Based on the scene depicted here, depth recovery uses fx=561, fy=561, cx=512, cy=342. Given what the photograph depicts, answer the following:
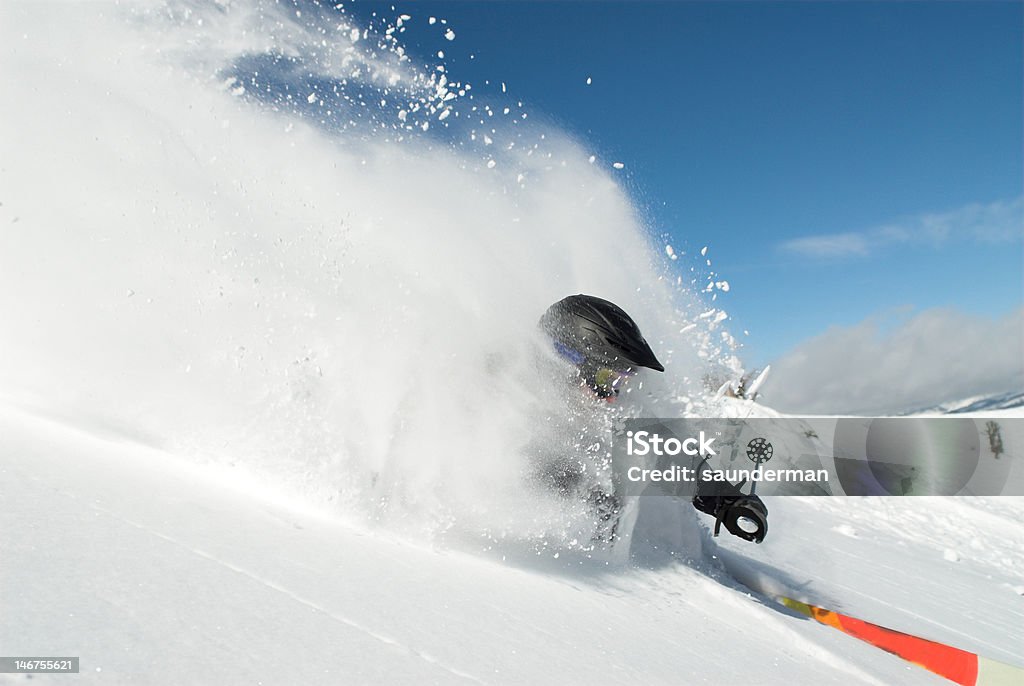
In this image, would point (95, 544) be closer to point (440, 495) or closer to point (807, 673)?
point (440, 495)

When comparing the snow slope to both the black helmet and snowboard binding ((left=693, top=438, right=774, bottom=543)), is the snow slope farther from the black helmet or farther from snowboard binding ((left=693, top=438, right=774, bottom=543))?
the black helmet

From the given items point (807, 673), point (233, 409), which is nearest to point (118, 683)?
point (807, 673)

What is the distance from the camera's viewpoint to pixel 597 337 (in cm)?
384

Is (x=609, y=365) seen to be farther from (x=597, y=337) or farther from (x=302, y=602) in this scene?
(x=302, y=602)

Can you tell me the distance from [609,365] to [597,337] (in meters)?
0.21

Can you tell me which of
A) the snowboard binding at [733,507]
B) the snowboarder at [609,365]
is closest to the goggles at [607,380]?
the snowboarder at [609,365]

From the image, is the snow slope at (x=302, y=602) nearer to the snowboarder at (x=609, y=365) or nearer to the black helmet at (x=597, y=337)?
the snowboarder at (x=609, y=365)

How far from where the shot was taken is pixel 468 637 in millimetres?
1687

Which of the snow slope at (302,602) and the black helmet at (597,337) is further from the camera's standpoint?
the black helmet at (597,337)

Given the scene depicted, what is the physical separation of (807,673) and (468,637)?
63.2 inches

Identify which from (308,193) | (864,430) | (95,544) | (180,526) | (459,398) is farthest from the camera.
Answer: (864,430)

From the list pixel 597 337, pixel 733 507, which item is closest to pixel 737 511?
pixel 733 507

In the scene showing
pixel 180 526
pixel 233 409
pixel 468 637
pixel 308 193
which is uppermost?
pixel 308 193

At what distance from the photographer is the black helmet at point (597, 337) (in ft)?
12.4
